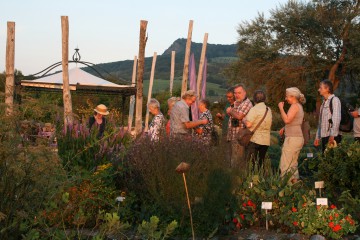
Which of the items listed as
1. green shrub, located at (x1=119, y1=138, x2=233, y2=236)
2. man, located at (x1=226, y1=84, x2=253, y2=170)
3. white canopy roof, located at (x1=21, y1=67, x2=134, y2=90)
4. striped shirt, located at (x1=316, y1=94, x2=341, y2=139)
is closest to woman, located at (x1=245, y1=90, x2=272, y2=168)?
man, located at (x1=226, y1=84, x2=253, y2=170)

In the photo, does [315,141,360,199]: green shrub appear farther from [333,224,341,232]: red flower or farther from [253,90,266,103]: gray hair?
[253,90,266,103]: gray hair

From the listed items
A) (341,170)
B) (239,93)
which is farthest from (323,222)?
(239,93)

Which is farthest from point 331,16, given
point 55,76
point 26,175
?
point 26,175

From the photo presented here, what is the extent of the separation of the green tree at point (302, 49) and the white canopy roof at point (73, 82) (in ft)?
61.2

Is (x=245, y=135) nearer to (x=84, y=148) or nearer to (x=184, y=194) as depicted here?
(x=84, y=148)

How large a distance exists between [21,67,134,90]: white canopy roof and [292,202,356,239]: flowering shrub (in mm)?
12740

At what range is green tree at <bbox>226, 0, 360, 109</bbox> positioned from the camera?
1469 inches

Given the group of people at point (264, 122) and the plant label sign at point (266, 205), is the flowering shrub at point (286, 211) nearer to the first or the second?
the plant label sign at point (266, 205)

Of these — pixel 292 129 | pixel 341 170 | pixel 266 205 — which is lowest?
pixel 266 205

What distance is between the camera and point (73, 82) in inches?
761

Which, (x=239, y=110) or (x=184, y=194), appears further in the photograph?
(x=239, y=110)

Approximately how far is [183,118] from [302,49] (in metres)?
29.6

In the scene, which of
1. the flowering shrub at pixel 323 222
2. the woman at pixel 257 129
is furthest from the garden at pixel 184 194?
the woman at pixel 257 129

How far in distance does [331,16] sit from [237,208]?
106 ft
